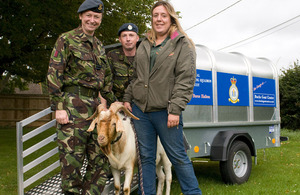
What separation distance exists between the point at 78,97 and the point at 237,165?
12.0 ft

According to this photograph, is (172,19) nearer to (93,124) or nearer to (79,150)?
(93,124)

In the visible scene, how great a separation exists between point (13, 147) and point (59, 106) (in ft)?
30.7

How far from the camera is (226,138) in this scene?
18.3 feet

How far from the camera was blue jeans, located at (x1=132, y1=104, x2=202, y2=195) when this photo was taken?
344 cm

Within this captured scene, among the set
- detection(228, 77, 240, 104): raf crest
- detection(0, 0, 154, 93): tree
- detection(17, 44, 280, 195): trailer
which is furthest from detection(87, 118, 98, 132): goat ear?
detection(0, 0, 154, 93): tree

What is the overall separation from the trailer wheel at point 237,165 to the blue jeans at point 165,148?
92.6 inches

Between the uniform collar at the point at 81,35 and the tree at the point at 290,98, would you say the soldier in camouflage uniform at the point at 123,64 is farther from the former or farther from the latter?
the tree at the point at 290,98

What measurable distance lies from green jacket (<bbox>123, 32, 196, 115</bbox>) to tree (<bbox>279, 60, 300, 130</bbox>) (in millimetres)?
14997

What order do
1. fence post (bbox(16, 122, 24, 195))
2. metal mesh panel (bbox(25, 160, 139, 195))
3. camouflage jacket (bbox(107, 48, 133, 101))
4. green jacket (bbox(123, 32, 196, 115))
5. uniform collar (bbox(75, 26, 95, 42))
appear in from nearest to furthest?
green jacket (bbox(123, 32, 196, 115)), uniform collar (bbox(75, 26, 95, 42)), fence post (bbox(16, 122, 24, 195)), metal mesh panel (bbox(25, 160, 139, 195)), camouflage jacket (bbox(107, 48, 133, 101))

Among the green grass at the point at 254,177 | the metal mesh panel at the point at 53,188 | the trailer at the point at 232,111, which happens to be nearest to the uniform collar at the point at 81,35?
the metal mesh panel at the point at 53,188

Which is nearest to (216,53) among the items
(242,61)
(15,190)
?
(242,61)

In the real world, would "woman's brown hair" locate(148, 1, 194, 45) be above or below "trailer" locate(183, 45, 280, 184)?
above

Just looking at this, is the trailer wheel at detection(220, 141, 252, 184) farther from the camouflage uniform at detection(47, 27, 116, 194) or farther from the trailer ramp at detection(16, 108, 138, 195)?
the camouflage uniform at detection(47, 27, 116, 194)

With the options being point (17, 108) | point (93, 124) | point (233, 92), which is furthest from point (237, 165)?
point (17, 108)
